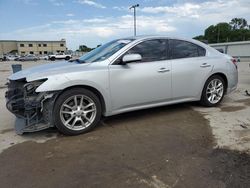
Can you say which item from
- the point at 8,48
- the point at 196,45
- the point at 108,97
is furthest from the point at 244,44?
the point at 8,48

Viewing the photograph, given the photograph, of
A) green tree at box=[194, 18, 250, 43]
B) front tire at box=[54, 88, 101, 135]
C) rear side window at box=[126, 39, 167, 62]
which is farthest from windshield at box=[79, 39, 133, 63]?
green tree at box=[194, 18, 250, 43]

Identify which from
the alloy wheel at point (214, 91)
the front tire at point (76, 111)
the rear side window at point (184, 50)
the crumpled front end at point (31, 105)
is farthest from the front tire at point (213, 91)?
the crumpled front end at point (31, 105)

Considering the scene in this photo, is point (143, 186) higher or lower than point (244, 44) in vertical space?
lower

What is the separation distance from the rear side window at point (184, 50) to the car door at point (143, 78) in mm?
178

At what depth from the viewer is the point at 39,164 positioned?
3117mm

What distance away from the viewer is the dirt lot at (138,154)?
2697 mm

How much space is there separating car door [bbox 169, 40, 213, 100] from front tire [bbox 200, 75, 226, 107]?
20 cm

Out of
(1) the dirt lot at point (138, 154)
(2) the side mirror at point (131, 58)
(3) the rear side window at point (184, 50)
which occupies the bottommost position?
(1) the dirt lot at point (138, 154)

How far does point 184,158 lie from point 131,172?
743mm

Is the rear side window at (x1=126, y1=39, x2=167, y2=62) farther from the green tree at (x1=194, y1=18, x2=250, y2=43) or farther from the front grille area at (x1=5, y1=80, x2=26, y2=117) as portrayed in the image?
the green tree at (x1=194, y1=18, x2=250, y2=43)

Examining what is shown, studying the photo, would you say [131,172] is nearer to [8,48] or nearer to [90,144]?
[90,144]

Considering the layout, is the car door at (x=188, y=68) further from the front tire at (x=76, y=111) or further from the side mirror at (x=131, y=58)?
the front tire at (x=76, y=111)

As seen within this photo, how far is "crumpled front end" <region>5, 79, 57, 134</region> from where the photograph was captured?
3.77m

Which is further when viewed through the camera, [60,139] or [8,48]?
[8,48]
